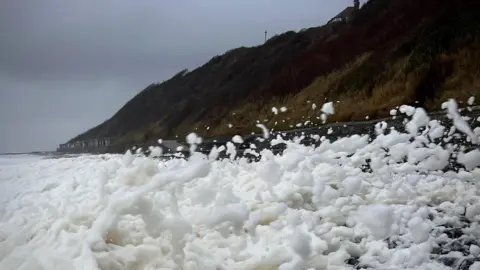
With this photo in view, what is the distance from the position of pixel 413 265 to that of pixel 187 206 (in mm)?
1052

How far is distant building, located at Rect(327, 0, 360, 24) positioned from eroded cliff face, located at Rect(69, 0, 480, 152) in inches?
4.4

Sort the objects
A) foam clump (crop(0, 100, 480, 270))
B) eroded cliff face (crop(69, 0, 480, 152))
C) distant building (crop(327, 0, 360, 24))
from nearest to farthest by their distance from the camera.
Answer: foam clump (crop(0, 100, 480, 270)), eroded cliff face (crop(69, 0, 480, 152)), distant building (crop(327, 0, 360, 24))

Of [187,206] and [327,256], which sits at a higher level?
[187,206]

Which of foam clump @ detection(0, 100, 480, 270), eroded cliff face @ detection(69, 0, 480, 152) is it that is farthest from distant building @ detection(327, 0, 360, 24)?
foam clump @ detection(0, 100, 480, 270)

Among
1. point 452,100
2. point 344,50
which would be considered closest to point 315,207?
point 452,100

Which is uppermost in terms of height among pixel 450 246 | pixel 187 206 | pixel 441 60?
pixel 441 60

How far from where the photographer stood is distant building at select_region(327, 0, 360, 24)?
7.89 m

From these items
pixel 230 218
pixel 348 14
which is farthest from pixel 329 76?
pixel 230 218

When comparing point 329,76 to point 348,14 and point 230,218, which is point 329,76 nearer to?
point 348,14

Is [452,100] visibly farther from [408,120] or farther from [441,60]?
[441,60]

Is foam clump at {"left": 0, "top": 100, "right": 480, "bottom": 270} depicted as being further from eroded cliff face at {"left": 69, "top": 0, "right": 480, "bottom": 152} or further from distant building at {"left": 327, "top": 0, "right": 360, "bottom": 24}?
distant building at {"left": 327, "top": 0, "right": 360, "bottom": 24}

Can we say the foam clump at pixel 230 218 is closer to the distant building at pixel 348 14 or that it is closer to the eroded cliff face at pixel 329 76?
the eroded cliff face at pixel 329 76

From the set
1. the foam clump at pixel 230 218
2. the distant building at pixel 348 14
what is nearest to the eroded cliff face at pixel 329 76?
the distant building at pixel 348 14

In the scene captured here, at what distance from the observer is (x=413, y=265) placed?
181cm
